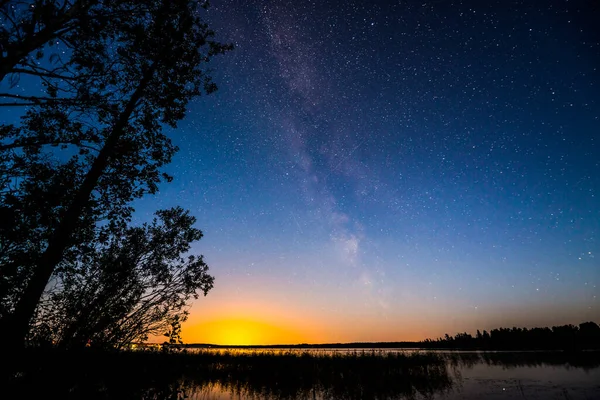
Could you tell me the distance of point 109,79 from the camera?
884 cm

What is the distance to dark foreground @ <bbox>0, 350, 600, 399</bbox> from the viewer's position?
5.97 m

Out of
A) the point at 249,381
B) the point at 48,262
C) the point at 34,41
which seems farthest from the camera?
the point at 249,381

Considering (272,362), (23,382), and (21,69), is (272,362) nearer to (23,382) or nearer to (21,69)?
(23,382)

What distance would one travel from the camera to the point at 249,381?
72.9 feet

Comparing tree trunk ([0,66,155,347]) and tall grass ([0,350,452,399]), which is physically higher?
tree trunk ([0,66,155,347])

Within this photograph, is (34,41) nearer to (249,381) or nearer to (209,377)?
(249,381)

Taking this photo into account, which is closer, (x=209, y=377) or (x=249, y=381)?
(x=249, y=381)

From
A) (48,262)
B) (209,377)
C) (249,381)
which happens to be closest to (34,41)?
(48,262)

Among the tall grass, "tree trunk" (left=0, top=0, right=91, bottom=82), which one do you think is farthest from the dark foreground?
"tree trunk" (left=0, top=0, right=91, bottom=82)

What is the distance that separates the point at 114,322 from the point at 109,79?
8207 millimetres

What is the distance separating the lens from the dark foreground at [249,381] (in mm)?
5973

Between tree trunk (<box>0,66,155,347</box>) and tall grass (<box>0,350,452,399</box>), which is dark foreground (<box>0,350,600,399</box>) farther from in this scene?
tree trunk (<box>0,66,155,347</box>)

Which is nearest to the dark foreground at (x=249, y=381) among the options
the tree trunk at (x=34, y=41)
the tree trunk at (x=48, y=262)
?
the tree trunk at (x=48, y=262)

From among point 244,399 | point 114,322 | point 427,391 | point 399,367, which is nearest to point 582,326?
point 399,367
